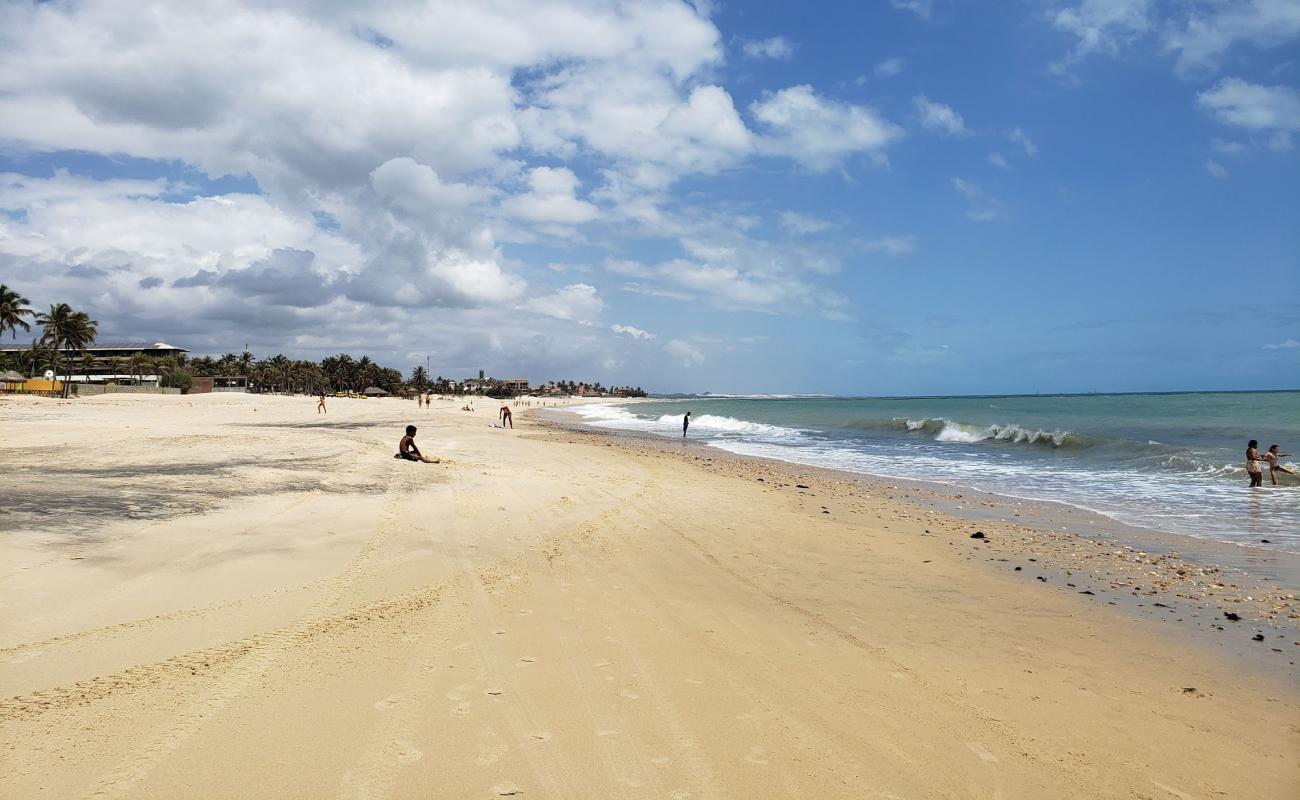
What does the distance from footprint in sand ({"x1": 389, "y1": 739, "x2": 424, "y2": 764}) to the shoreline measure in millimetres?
7132

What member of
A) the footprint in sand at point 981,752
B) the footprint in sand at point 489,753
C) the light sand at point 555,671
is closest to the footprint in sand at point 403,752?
the light sand at point 555,671

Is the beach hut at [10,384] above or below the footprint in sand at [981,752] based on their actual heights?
above

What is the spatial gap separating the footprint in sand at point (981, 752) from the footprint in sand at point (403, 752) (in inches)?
136

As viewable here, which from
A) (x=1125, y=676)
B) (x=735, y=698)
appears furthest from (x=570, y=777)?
(x=1125, y=676)

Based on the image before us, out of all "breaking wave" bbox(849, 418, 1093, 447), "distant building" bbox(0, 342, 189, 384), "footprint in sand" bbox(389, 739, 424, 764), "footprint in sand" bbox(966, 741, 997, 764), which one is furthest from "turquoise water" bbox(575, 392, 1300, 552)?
"distant building" bbox(0, 342, 189, 384)

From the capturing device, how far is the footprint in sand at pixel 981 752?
404 centimetres

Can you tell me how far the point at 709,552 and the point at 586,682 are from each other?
500 centimetres

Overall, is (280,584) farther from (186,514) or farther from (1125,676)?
(1125,676)

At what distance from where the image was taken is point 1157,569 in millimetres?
9320

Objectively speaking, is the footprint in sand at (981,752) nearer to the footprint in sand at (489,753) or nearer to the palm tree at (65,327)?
the footprint in sand at (489,753)

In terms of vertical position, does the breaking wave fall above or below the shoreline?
above

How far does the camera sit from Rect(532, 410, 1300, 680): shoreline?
6703 mm

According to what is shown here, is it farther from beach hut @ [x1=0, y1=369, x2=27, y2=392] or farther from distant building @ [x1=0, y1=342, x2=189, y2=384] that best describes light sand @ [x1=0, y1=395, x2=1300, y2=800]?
distant building @ [x1=0, y1=342, x2=189, y2=384]

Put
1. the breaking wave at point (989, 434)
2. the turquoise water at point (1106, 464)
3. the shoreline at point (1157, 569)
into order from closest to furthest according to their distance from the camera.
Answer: the shoreline at point (1157, 569) < the turquoise water at point (1106, 464) < the breaking wave at point (989, 434)
